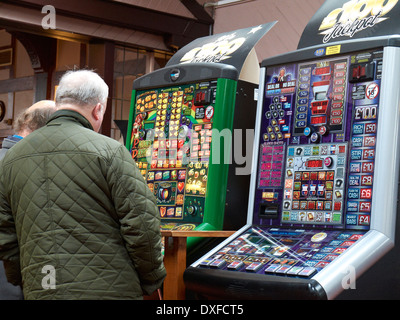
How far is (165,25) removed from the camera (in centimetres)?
781

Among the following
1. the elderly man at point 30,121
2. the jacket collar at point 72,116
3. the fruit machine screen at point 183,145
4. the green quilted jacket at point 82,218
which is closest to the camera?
the green quilted jacket at point 82,218

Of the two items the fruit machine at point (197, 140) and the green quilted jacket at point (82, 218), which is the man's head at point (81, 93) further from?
the fruit machine at point (197, 140)

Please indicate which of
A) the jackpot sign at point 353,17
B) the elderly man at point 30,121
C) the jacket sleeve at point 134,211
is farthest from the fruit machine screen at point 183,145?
the jacket sleeve at point 134,211

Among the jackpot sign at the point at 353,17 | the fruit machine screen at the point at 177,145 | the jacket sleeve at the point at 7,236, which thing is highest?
the jackpot sign at the point at 353,17

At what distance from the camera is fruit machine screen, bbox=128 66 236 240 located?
332 centimetres

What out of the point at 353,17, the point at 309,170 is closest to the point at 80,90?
the point at 309,170

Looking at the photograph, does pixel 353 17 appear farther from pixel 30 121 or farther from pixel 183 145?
pixel 30 121

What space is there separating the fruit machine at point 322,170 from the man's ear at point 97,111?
2.74 ft

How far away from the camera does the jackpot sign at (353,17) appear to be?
2941 mm

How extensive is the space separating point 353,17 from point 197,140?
1.02 m

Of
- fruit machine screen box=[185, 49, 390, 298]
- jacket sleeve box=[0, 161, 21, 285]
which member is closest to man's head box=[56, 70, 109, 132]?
jacket sleeve box=[0, 161, 21, 285]

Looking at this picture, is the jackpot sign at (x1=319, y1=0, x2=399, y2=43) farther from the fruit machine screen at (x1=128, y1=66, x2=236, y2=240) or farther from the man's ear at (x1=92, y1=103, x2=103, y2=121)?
the man's ear at (x1=92, y1=103, x2=103, y2=121)

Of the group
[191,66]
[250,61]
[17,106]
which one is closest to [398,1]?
[250,61]
